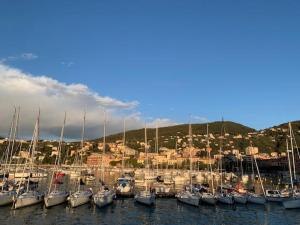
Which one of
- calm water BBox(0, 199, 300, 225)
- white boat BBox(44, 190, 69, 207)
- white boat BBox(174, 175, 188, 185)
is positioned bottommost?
calm water BBox(0, 199, 300, 225)

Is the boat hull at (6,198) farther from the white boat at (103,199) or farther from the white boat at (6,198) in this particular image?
the white boat at (103,199)

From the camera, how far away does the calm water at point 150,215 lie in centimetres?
3881

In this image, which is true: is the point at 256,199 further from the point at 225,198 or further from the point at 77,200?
the point at 77,200

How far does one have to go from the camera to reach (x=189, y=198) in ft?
169

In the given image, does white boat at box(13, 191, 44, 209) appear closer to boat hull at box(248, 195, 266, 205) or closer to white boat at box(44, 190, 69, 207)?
white boat at box(44, 190, 69, 207)

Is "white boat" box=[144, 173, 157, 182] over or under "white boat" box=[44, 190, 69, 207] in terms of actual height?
over

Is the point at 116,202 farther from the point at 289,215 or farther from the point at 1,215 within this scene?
the point at 289,215

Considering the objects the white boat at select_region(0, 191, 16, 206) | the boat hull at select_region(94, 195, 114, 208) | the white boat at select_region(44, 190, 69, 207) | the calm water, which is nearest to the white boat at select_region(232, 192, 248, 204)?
the calm water

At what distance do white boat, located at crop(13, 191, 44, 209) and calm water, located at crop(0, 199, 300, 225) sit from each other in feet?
2.71

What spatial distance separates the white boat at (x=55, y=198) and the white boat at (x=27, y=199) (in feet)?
5.81

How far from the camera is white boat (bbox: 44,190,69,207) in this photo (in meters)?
45.5

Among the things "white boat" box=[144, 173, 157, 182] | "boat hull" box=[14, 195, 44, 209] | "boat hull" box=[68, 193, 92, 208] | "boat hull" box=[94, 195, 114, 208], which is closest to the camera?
"boat hull" box=[14, 195, 44, 209]

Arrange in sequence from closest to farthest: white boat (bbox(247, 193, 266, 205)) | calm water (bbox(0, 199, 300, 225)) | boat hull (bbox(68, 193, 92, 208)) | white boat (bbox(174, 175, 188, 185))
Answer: calm water (bbox(0, 199, 300, 225))
boat hull (bbox(68, 193, 92, 208))
white boat (bbox(247, 193, 266, 205))
white boat (bbox(174, 175, 188, 185))

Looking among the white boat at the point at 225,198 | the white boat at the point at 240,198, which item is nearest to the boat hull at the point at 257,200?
the white boat at the point at 240,198
